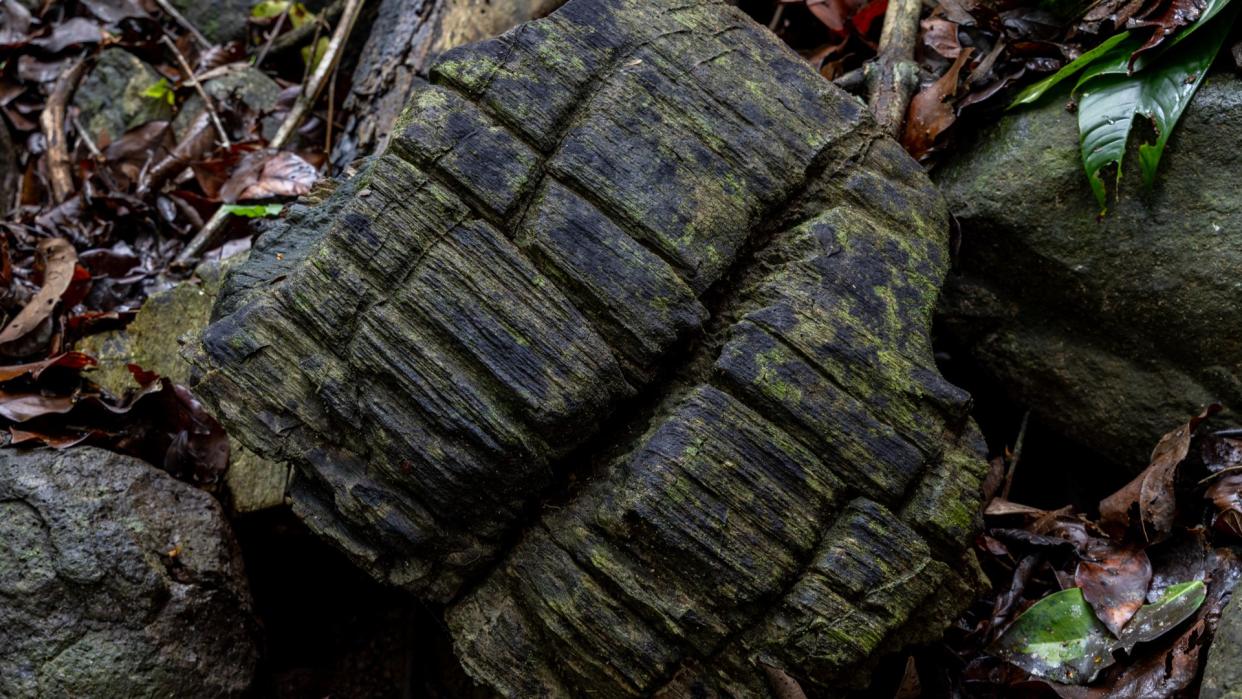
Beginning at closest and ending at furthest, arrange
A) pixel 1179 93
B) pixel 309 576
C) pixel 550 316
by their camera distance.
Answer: pixel 550 316, pixel 1179 93, pixel 309 576

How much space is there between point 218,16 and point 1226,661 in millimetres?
5906

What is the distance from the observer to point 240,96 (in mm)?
5402

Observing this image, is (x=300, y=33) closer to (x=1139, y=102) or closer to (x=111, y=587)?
(x=111, y=587)

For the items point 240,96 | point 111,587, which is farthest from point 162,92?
point 111,587

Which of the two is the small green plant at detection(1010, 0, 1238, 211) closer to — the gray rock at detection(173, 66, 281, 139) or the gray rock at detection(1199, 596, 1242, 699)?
the gray rock at detection(1199, 596, 1242, 699)

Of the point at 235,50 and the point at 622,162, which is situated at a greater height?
the point at 622,162

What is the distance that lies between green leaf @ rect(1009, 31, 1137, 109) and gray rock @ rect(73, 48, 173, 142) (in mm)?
4401

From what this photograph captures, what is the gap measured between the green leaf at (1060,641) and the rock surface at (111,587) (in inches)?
102

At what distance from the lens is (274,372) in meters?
2.89

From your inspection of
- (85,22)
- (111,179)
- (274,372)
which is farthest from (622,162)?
(85,22)

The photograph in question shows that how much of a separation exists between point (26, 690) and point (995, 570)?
318cm

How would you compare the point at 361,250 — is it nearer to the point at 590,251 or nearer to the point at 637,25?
the point at 590,251

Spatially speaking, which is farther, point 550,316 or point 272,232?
point 272,232

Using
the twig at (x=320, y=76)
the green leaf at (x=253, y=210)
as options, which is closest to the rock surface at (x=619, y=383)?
the green leaf at (x=253, y=210)
